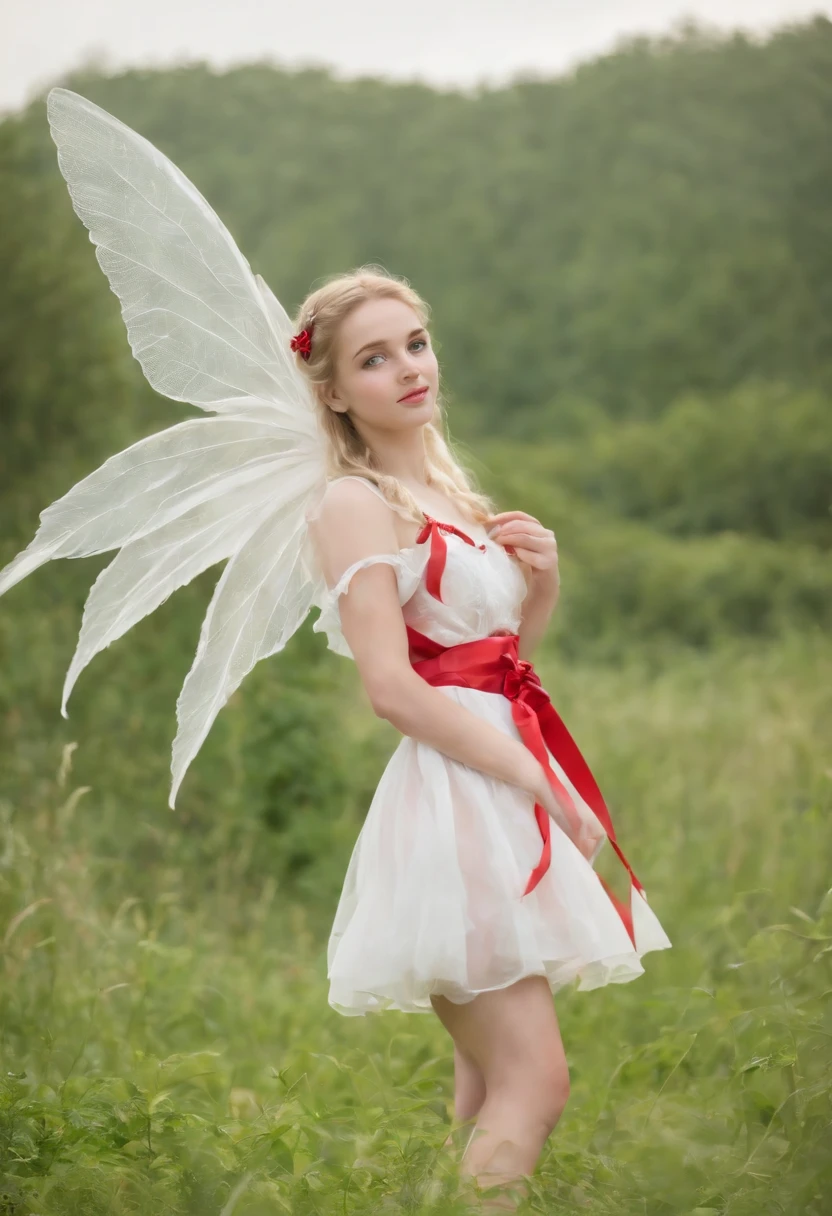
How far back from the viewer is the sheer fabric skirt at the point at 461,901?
1.88 m

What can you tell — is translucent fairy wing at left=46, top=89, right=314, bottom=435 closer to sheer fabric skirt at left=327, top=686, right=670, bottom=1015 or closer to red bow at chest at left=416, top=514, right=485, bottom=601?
red bow at chest at left=416, top=514, right=485, bottom=601

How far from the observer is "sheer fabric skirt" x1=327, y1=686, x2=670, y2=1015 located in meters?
1.88

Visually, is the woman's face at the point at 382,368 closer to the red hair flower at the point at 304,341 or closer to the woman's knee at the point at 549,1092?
the red hair flower at the point at 304,341

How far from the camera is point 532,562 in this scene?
7.34 ft

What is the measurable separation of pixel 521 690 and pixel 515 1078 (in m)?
0.67

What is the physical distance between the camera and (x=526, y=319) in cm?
1515

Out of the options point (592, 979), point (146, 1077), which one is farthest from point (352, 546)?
point (146, 1077)

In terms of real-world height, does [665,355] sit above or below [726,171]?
below

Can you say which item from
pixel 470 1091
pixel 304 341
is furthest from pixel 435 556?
pixel 470 1091

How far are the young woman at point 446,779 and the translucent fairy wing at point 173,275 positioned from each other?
89 millimetres

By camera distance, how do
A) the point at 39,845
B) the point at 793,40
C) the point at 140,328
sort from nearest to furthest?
the point at 140,328, the point at 39,845, the point at 793,40

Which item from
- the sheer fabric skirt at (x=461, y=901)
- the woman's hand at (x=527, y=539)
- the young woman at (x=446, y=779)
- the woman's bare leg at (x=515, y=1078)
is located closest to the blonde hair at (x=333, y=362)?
the young woman at (x=446, y=779)

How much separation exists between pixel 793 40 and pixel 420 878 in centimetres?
1360

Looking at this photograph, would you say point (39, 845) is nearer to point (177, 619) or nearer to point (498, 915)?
point (177, 619)
